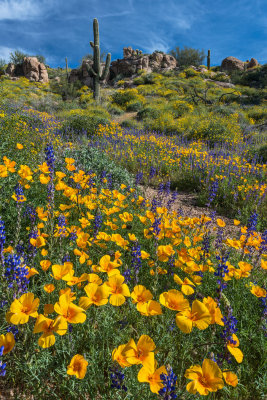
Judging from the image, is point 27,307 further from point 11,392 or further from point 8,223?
point 8,223

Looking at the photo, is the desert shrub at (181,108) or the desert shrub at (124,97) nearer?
the desert shrub at (181,108)

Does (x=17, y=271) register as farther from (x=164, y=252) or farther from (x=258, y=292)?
(x=258, y=292)

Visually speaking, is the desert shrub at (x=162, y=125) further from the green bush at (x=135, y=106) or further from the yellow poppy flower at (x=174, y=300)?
the yellow poppy flower at (x=174, y=300)

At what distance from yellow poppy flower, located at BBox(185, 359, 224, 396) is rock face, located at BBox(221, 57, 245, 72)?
5107 centimetres

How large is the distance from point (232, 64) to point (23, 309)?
5244 centimetres

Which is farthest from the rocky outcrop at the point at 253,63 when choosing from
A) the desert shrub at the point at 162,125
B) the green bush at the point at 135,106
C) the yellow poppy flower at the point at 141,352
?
the yellow poppy flower at the point at 141,352

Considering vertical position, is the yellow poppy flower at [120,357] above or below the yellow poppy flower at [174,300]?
below

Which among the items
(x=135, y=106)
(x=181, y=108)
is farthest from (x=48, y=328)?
(x=135, y=106)

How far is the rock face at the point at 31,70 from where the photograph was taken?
46.1 meters

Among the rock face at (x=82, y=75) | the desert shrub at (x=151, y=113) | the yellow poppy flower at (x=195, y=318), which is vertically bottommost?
the yellow poppy flower at (x=195, y=318)

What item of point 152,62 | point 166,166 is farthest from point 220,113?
point 152,62

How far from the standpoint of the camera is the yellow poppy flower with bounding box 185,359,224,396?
35.6 inches

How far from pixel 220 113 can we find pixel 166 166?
12.4m

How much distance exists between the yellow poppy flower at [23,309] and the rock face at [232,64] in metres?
51.1
